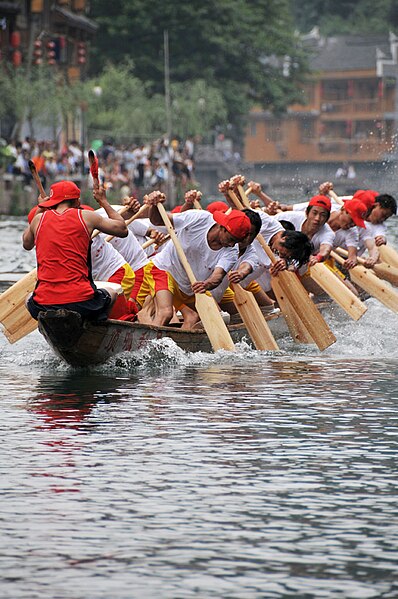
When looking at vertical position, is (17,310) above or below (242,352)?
above

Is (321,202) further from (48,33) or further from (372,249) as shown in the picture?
(48,33)

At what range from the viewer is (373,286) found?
61.9 feet

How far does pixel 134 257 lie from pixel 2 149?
113 ft

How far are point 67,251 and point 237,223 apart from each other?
6.23ft

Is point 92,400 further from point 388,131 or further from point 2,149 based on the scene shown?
point 388,131

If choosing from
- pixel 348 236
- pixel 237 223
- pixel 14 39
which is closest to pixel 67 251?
pixel 237 223

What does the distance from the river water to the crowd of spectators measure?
3388cm

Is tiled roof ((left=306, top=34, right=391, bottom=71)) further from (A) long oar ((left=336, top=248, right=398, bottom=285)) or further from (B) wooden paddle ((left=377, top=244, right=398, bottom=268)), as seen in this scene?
(A) long oar ((left=336, top=248, right=398, bottom=285))

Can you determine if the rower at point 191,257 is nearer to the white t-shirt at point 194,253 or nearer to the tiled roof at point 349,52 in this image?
the white t-shirt at point 194,253

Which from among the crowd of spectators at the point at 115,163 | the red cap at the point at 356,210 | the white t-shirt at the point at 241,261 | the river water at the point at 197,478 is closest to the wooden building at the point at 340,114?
the crowd of spectators at the point at 115,163

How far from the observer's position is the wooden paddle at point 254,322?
1555 centimetres

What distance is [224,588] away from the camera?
7.43 meters

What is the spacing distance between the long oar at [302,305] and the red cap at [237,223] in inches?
77.2

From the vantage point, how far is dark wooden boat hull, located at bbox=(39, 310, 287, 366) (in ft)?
42.3
